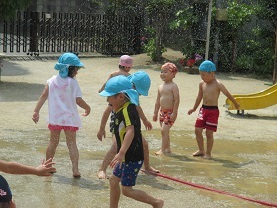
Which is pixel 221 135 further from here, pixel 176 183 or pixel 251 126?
pixel 176 183

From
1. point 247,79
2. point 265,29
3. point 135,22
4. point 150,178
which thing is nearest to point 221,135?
point 150,178

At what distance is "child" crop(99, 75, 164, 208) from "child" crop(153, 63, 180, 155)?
2.91 m

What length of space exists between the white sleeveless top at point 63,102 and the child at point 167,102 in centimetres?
178

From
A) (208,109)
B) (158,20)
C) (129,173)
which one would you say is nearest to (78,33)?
(158,20)

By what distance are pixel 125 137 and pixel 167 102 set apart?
317 centimetres

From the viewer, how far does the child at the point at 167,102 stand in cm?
878

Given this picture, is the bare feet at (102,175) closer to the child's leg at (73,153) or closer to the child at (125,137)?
the child's leg at (73,153)

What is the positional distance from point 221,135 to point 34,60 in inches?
417

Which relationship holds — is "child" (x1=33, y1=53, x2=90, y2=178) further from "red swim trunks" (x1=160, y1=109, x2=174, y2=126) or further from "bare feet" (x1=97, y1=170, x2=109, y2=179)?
"red swim trunks" (x1=160, y1=109, x2=174, y2=126)

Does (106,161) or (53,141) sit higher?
(53,141)

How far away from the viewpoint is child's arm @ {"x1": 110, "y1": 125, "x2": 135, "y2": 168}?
5613mm

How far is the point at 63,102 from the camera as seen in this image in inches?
289

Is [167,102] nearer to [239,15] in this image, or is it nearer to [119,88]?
[119,88]

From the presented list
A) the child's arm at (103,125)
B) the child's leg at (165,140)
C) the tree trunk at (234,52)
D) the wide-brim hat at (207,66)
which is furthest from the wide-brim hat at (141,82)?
the tree trunk at (234,52)
